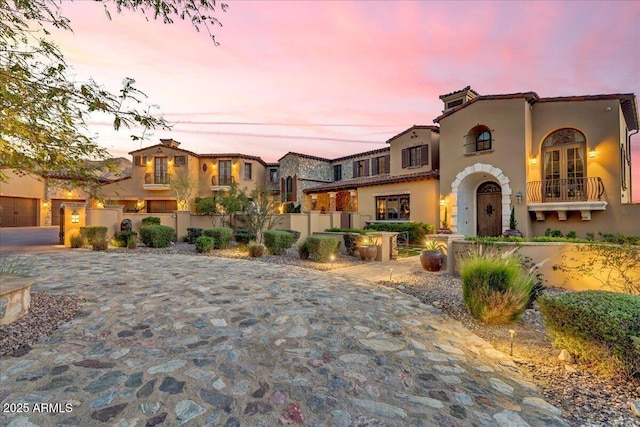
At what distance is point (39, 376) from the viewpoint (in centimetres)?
276

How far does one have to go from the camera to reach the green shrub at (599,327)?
9.80 ft

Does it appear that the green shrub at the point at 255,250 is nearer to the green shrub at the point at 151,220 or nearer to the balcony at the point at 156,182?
the green shrub at the point at 151,220

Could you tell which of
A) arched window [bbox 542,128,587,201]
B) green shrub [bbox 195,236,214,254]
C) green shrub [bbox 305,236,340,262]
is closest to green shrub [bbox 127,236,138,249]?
green shrub [bbox 195,236,214,254]

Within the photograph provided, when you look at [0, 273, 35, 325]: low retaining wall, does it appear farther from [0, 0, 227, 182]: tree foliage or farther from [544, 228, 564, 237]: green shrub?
[544, 228, 564, 237]: green shrub

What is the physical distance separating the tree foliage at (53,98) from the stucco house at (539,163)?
15.1 meters

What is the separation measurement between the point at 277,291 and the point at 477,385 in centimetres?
391

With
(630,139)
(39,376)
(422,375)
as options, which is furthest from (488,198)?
(39,376)

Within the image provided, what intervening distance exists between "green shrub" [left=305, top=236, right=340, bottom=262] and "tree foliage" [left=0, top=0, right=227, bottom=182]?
25.9 feet

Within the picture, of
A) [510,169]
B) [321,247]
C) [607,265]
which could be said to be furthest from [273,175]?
[607,265]

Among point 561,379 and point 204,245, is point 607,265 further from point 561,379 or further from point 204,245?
point 204,245

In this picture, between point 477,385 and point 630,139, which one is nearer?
point 477,385

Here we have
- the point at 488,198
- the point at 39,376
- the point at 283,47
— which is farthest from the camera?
the point at 488,198

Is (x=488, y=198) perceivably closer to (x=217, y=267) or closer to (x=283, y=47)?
(x=283, y=47)

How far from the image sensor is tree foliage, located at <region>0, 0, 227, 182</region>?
2902mm
